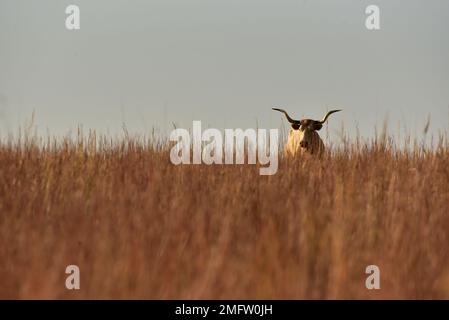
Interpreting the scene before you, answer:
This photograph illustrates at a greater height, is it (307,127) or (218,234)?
(307,127)

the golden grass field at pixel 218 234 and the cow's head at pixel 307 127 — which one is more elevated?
the cow's head at pixel 307 127

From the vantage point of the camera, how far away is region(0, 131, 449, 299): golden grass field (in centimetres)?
349

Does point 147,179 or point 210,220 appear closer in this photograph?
point 210,220

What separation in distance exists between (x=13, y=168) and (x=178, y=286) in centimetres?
320

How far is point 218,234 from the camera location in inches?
168

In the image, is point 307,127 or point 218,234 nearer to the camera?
point 218,234

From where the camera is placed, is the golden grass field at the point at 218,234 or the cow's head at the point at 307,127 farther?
the cow's head at the point at 307,127

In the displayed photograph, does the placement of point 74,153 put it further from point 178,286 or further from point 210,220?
point 178,286

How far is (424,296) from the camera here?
3574 millimetres

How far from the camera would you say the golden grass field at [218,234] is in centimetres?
349

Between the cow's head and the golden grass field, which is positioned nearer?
the golden grass field

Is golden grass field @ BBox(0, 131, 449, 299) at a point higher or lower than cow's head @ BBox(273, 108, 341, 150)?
lower
